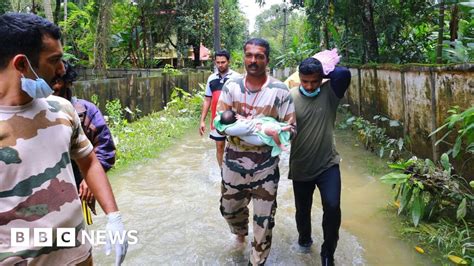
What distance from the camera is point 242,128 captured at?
129 inches

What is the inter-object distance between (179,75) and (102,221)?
10.6 meters

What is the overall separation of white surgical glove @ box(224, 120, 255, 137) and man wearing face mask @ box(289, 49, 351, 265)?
0.59 meters

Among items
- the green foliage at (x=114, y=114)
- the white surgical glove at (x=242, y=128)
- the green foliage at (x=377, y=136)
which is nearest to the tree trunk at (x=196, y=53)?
the green foliage at (x=114, y=114)

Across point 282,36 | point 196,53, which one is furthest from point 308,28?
point 282,36

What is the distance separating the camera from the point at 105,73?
661 inches

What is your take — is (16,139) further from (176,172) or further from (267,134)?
(176,172)

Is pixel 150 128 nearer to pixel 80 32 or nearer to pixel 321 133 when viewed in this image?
pixel 321 133

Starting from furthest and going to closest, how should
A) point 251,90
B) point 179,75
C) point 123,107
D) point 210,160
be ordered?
point 179,75, point 123,107, point 210,160, point 251,90

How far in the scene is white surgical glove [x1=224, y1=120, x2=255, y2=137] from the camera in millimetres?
3269

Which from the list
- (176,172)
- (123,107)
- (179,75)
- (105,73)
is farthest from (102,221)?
(105,73)

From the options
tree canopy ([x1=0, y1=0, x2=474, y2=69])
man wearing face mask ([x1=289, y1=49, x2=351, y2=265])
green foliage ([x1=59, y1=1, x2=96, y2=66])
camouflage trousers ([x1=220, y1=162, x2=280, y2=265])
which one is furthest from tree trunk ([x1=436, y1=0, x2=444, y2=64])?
green foliage ([x1=59, y1=1, x2=96, y2=66])

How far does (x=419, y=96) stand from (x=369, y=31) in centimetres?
408

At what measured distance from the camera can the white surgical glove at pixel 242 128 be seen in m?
3.27

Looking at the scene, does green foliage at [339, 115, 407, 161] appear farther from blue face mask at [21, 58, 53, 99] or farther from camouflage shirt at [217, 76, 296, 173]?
blue face mask at [21, 58, 53, 99]
